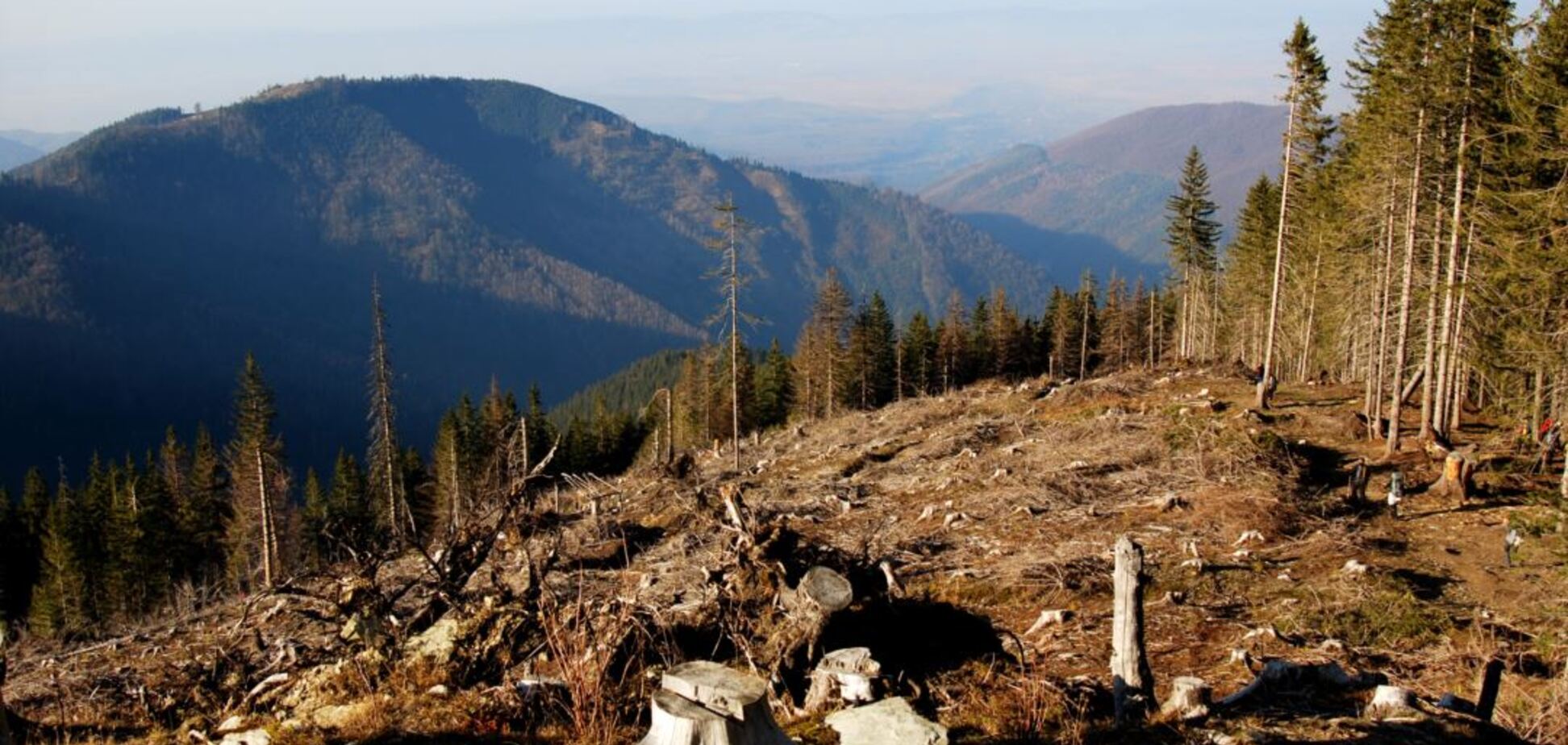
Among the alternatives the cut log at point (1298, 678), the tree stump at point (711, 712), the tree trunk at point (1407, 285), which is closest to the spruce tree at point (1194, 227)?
the tree trunk at point (1407, 285)

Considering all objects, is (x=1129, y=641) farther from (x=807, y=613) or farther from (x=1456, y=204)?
(x=1456, y=204)

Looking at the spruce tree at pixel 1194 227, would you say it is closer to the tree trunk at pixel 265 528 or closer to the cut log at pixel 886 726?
the tree trunk at pixel 265 528

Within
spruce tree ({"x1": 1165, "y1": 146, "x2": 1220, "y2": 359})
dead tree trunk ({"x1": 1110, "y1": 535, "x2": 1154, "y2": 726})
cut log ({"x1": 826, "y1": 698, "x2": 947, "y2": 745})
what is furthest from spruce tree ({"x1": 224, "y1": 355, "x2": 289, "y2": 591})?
spruce tree ({"x1": 1165, "y1": 146, "x2": 1220, "y2": 359})

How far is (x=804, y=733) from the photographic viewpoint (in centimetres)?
638

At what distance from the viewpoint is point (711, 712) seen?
4.27 metres

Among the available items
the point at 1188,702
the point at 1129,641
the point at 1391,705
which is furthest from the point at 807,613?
the point at 1391,705

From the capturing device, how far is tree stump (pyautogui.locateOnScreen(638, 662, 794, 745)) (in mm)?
4172

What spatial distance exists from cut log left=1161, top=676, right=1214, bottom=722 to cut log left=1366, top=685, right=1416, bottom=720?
1144 mm

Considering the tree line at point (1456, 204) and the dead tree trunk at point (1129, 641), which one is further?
the tree line at point (1456, 204)

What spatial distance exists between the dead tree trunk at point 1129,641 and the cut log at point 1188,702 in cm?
16

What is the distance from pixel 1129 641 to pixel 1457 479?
1285cm

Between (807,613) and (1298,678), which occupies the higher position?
(807,613)

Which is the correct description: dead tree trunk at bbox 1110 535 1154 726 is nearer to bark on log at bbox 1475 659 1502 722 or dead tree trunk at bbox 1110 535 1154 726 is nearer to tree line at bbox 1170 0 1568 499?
bark on log at bbox 1475 659 1502 722

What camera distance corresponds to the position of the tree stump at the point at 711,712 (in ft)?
13.7
